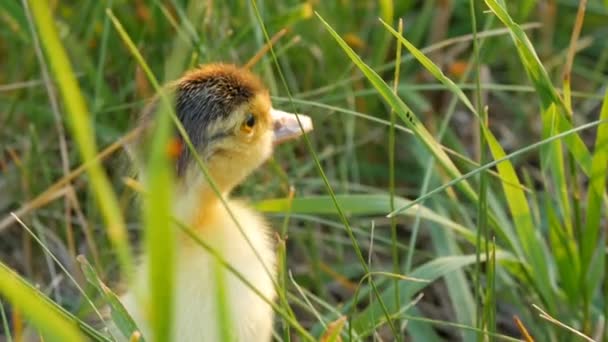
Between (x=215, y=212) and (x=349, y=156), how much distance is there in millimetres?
685

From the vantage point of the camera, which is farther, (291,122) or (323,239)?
(323,239)

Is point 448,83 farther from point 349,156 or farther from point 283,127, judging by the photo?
point 349,156

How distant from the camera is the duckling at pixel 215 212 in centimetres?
155

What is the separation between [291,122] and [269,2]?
564 mm

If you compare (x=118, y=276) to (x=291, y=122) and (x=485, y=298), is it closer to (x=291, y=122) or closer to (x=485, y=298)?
(x=291, y=122)

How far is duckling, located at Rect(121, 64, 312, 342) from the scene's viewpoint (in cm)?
155

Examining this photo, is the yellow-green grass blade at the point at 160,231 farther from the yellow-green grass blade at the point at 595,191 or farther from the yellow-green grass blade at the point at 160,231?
the yellow-green grass blade at the point at 595,191

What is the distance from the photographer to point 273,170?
7.34ft

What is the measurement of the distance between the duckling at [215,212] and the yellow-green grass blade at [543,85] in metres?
0.40

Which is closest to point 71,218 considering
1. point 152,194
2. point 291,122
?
point 291,122

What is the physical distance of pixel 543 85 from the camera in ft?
5.26

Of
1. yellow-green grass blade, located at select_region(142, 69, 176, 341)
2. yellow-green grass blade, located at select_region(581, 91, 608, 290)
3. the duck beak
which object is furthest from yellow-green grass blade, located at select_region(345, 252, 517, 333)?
yellow-green grass blade, located at select_region(142, 69, 176, 341)

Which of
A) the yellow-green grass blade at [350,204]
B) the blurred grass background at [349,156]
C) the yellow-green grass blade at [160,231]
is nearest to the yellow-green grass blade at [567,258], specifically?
the blurred grass background at [349,156]

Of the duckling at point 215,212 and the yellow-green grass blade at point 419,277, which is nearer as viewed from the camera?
the duckling at point 215,212
